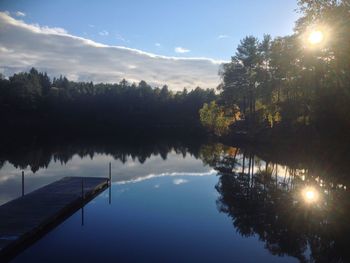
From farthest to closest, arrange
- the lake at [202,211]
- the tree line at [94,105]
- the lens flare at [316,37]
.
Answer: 1. the tree line at [94,105]
2. the lens flare at [316,37]
3. the lake at [202,211]

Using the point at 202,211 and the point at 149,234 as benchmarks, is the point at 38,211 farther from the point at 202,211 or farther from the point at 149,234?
the point at 202,211

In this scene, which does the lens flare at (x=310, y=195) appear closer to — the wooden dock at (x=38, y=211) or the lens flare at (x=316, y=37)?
the lens flare at (x=316, y=37)

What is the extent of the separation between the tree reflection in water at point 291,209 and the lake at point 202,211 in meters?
0.05

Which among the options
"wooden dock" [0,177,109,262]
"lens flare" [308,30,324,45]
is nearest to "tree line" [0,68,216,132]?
"lens flare" [308,30,324,45]

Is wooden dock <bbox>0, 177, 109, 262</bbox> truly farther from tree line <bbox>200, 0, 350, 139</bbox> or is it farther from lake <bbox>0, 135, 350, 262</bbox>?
tree line <bbox>200, 0, 350, 139</bbox>

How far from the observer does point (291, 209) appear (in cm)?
2111

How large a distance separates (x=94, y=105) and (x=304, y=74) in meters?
92.8

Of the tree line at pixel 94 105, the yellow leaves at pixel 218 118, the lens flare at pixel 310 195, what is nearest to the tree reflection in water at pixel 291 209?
the lens flare at pixel 310 195

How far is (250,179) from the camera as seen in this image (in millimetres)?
30578

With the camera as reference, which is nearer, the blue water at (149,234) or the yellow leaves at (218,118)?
the blue water at (149,234)

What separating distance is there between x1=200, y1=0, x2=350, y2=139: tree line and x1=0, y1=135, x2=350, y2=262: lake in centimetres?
484

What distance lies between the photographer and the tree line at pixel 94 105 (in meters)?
105

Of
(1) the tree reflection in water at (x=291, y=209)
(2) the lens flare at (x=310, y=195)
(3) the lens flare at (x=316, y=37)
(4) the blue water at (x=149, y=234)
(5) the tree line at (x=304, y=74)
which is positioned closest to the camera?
(4) the blue water at (x=149, y=234)

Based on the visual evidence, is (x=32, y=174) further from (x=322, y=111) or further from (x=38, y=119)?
(x=38, y=119)
